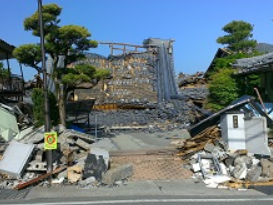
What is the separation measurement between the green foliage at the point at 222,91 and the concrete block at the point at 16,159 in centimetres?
1215

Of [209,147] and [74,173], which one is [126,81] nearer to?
[209,147]

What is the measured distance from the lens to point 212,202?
21.0 ft

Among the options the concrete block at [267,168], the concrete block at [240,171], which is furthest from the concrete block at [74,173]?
the concrete block at [267,168]

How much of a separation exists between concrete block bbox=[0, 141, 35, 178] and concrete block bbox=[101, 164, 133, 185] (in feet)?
6.79

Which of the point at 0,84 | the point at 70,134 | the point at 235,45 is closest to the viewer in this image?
the point at 70,134

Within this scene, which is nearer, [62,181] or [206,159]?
[62,181]

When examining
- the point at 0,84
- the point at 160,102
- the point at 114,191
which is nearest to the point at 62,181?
the point at 114,191

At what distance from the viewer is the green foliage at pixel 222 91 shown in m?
18.4

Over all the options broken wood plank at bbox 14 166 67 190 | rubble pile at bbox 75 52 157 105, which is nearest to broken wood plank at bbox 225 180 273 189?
broken wood plank at bbox 14 166 67 190

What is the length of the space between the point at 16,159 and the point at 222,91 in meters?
12.7

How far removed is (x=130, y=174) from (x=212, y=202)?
274 cm

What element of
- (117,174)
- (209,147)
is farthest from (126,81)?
(117,174)

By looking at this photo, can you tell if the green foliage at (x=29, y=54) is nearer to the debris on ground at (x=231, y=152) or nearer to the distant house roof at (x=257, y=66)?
the debris on ground at (x=231, y=152)

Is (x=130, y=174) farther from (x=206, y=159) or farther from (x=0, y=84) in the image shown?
(x=0, y=84)
